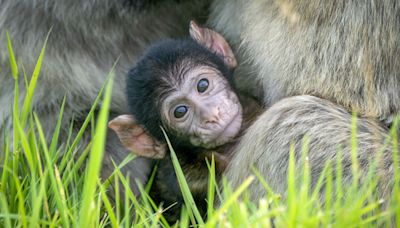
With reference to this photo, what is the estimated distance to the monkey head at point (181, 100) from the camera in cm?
331

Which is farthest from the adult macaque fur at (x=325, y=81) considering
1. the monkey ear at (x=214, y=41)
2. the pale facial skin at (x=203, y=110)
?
the monkey ear at (x=214, y=41)

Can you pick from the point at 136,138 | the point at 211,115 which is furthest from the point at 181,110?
the point at 136,138

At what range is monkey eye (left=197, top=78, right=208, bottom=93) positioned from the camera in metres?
3.37

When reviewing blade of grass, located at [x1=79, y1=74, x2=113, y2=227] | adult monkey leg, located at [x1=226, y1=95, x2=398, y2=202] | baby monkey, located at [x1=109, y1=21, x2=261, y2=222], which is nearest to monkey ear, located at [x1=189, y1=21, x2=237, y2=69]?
baby monkey, located at [x1=109, y1=21, x2=261, y2=222]

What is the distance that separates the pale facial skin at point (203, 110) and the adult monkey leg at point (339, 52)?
0.63ft

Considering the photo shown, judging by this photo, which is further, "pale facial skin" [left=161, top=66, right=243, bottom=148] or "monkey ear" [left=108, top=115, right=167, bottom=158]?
"monkey ear" [left=108, top=115, right=167, bottom=158]

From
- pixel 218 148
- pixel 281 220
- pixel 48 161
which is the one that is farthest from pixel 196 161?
pixel 281 220

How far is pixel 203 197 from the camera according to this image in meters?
3.44

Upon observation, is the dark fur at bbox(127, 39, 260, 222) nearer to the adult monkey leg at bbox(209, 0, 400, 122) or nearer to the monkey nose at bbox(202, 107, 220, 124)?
the monkey nose at bbox(202, 107, 220, 124)

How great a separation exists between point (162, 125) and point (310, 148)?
69 cm

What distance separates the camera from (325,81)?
3.18m

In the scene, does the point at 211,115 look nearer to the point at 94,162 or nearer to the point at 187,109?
the point at 187,109

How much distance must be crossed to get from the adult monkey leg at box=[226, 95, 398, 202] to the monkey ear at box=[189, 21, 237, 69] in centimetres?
56

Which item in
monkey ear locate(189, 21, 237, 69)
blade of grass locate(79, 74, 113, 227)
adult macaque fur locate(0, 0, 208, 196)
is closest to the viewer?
blade of grass locate(79, 74, 113, 227)
